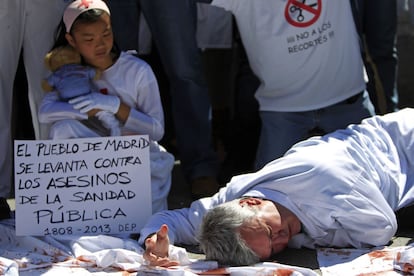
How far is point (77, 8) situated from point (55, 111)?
0.48 meters

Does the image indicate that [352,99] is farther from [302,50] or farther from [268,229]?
[268,229]

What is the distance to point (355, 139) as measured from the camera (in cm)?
404

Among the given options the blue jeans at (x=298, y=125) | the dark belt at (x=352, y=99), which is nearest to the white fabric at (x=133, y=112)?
the blue jeans at (x=298, y=125)

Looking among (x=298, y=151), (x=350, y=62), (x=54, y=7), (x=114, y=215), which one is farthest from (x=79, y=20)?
(x=350, y=62)

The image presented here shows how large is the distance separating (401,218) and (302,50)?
44.3 inches

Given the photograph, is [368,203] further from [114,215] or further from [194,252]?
[114,215]

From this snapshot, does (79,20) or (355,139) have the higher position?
(79,20)

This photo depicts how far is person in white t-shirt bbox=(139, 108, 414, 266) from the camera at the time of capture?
11.5 feet

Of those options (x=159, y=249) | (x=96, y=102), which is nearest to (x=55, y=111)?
(x=96, y=102)

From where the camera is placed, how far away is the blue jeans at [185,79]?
472cm

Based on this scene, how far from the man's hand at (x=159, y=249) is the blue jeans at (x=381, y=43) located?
212 centimetres

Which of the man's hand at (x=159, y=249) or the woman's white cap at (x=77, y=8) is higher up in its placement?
the woman's white cap at (x=77, y=8)

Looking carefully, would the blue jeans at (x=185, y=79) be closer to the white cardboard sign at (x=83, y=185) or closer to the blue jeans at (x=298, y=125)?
the blue jeans at (x=298, y=125)

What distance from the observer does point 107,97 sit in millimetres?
4227
